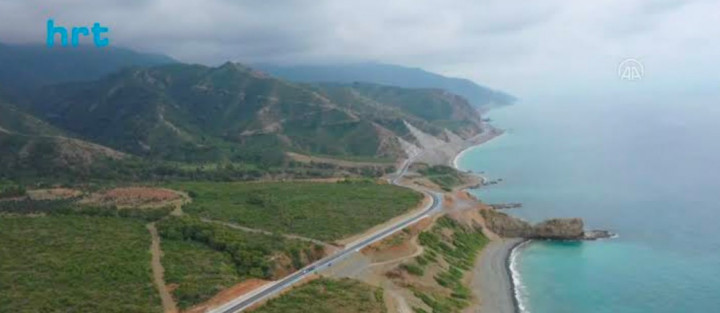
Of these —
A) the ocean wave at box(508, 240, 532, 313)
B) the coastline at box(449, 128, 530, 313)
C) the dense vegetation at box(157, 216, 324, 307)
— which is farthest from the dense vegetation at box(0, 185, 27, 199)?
the ocean wave at box(508, 240, 532, 313)

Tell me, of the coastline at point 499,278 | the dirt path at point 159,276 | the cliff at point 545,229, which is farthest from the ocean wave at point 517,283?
the dirt path at point 159,276

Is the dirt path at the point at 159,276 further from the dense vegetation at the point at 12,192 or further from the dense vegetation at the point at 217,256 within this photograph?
the dense vegetation at the point at 12,192

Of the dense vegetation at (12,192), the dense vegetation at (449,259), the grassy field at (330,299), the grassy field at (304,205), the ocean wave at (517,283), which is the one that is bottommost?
the ocean wave at (517,283)

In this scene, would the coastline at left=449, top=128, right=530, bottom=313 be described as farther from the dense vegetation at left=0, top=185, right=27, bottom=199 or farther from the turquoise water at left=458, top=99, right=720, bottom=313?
the dense vegetation at left=0, top=185, right=27, bottom=199

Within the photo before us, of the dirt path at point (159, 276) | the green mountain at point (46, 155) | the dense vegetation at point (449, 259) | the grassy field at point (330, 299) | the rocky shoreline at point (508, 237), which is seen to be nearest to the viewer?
the dirt path at point (159, 276)

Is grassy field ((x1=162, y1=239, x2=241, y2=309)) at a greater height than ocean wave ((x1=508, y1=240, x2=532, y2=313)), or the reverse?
grassy field ((x1=162, y1=239, x2=241, y2=309))

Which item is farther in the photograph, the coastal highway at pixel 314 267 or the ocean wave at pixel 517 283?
the ocean wave at pixel 517 283

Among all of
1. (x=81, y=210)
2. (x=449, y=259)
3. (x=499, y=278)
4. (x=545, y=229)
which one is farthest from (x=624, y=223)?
(x=81, y=210)

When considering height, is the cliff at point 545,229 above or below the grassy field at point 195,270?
below
